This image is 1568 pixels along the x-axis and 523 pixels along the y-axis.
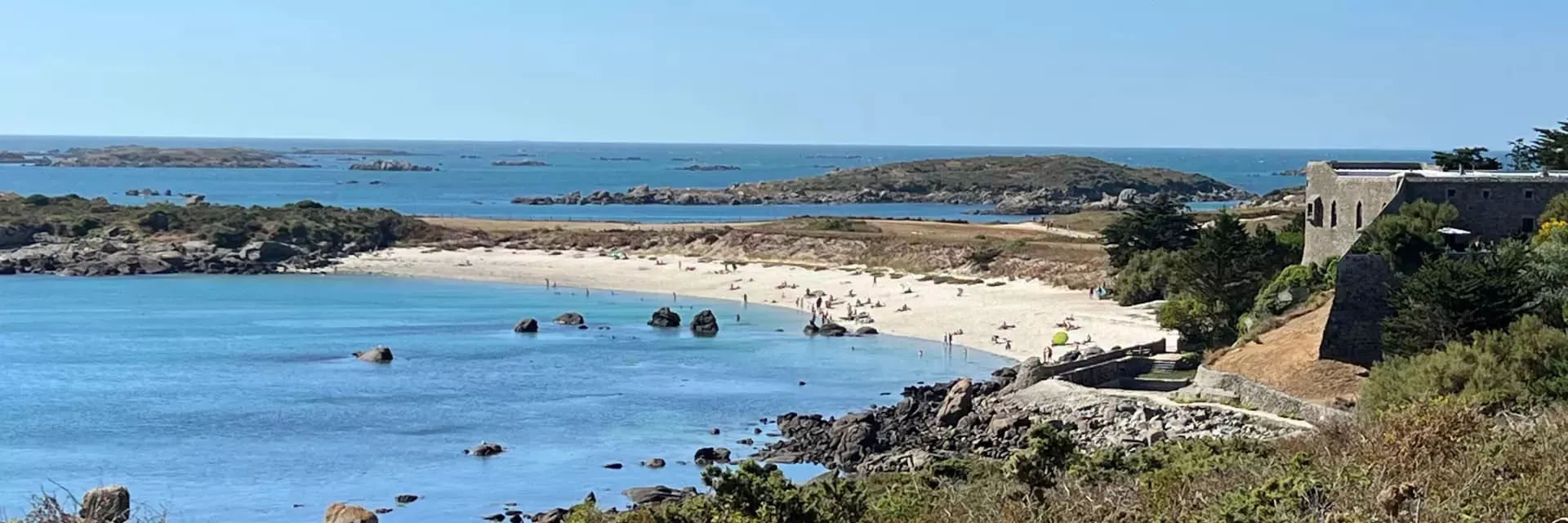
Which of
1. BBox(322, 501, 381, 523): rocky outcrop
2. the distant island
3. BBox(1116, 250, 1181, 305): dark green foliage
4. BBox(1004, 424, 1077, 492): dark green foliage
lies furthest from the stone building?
the distant island

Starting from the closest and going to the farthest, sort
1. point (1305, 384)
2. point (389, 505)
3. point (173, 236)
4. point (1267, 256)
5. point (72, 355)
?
point (389, 505), point (1305, 384), point (1267, 256), point (72, 355), point (173, 236)

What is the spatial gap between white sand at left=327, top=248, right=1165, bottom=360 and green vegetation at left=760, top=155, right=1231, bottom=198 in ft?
250

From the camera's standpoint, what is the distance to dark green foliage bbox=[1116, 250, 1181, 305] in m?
53.8

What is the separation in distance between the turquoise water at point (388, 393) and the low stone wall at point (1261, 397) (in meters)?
9.10

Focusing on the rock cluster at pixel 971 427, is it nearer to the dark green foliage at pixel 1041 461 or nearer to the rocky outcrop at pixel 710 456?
the rocky outcrop at pixel 710 456

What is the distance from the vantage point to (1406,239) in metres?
39.1

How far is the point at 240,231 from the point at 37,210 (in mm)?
12178

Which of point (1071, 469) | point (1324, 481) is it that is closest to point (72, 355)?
point (1071, 469)

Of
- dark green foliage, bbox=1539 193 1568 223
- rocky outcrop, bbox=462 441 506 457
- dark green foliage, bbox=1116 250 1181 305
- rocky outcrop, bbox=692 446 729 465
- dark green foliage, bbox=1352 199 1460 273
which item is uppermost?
dark green foliage, bbox=1539 193 1568 223

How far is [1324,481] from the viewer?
15523 millimetres

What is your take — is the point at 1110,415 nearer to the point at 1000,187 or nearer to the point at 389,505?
the point at 389,505

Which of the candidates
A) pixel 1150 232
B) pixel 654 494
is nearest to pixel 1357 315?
A: pixel 654 494

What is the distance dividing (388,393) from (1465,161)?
1169 inches

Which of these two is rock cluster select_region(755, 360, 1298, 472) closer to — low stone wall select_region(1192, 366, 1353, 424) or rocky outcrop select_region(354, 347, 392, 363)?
low stone wall select_region(1192, 366, 1353, 424)
